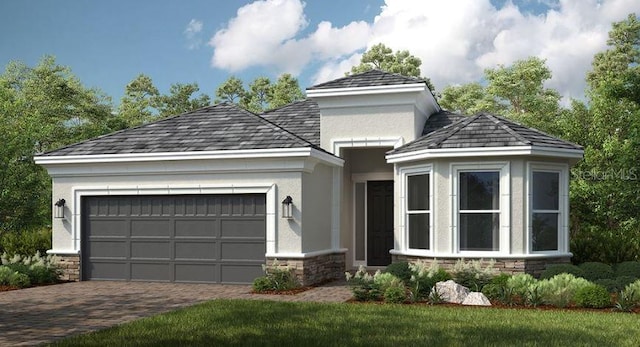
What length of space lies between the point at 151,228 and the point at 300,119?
571 centimetres

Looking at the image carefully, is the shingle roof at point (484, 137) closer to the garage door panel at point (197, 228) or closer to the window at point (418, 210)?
the window at point (418, 210)

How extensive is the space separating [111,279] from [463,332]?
10110 mm

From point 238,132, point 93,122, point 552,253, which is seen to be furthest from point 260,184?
point 93,122

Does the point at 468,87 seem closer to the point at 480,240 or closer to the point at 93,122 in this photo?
the point at 93,122

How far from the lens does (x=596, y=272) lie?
1352 cm

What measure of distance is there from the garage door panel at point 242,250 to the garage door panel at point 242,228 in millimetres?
186

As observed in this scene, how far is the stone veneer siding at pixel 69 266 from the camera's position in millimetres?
16578

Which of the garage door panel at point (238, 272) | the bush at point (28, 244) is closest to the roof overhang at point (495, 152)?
the garage door panel at point (238, 272)

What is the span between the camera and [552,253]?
14852 mm

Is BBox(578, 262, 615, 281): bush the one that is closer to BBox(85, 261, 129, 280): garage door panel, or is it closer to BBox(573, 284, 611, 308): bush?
BBox(573, 284, 611, 308): bush

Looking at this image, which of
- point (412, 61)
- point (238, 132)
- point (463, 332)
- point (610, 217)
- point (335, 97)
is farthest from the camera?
point (412, 61)

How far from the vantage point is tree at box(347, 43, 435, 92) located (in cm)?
4234

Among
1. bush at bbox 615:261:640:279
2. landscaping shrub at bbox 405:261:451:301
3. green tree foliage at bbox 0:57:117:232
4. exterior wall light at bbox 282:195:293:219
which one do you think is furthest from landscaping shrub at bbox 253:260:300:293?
green tree foliage at bbox 0:57:117:232

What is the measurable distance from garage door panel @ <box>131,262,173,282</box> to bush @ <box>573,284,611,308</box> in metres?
9.13
